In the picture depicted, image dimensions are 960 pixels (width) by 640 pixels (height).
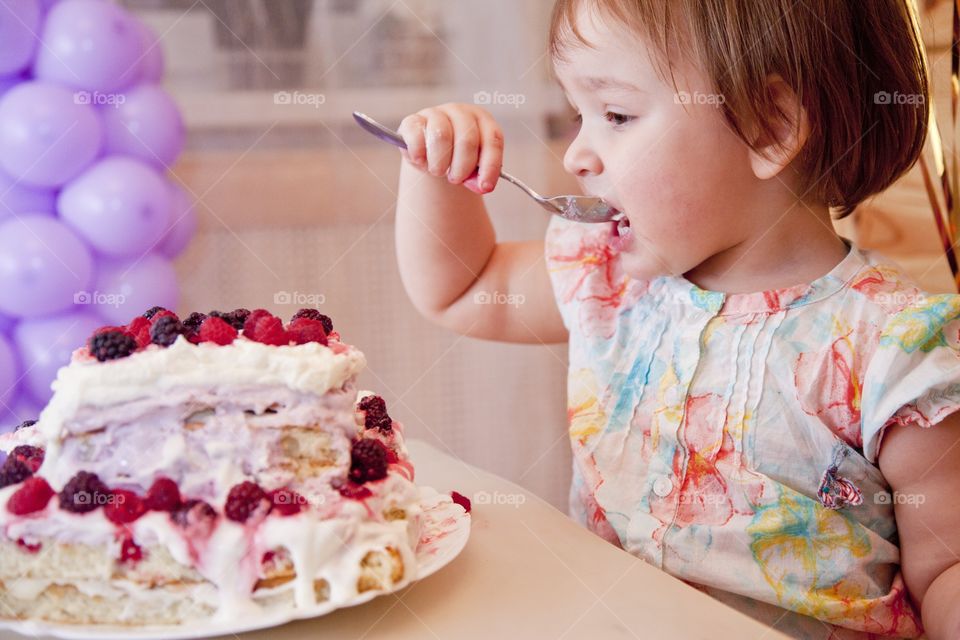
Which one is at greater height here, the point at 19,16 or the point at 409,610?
the point at 19,16

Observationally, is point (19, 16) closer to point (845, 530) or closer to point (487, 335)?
point (487, 335)

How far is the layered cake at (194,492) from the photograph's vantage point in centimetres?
69

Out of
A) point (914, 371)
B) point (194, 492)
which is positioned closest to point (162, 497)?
point (194, 492)

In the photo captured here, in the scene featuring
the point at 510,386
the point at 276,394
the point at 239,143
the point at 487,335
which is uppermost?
the point at 239,143

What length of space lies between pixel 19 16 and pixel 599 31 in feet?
3.89

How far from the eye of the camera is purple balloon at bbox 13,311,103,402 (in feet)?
5.73

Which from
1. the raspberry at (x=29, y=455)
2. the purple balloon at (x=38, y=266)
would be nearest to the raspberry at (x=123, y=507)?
the raspberry at (x=29, y=455)

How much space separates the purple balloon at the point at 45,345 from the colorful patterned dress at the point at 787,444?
109 cm

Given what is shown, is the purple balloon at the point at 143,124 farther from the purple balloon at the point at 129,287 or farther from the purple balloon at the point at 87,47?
the purple balloon at the point at 129,287

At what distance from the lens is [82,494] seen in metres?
0.70

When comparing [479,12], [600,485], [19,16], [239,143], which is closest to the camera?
[600,485]

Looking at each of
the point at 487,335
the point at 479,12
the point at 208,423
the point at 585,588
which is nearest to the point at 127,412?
the point at 208,423

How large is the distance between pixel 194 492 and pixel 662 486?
58 centimetres

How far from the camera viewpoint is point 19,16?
1.70 metres
